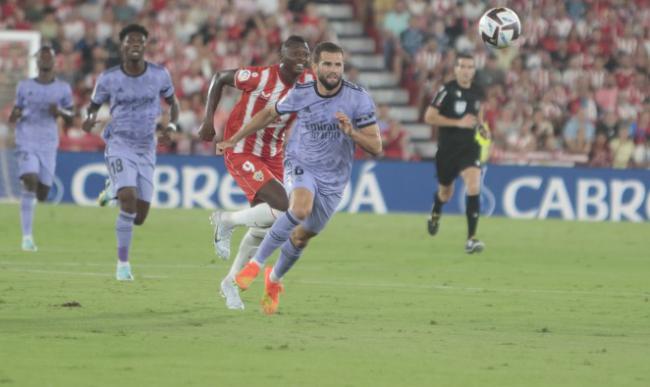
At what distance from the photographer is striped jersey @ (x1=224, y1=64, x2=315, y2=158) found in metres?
13.5

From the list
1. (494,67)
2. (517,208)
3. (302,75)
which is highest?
(302,75)

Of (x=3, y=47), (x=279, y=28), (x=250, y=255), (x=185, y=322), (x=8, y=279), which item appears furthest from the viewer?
(x=279, y=28)

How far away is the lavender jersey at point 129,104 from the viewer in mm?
14633

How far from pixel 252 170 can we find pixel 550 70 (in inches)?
758

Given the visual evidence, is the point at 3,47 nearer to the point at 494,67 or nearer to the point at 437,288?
the point at 494,67

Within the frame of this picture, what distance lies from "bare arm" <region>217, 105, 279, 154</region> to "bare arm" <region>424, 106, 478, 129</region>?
767 cm

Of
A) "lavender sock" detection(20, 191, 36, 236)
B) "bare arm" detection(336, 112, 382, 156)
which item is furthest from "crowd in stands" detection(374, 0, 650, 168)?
"bare arm" detection(336, 112, 382, 156)

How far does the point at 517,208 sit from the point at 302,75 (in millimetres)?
14854

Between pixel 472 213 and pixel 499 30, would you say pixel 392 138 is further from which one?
pixel 499 30

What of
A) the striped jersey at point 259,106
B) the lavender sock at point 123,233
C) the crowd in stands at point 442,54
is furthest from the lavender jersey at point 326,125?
the crowd in stands at point 442,54

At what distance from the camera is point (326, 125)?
11984 mm

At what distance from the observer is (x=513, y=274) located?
1662 cm

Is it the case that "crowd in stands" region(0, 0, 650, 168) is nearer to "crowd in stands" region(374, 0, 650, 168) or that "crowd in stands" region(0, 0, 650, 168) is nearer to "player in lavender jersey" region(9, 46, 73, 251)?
"crowd in stands" region(374, 0, 650, 168)

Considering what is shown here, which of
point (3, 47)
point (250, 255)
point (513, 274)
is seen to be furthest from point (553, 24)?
point (250, 255)
